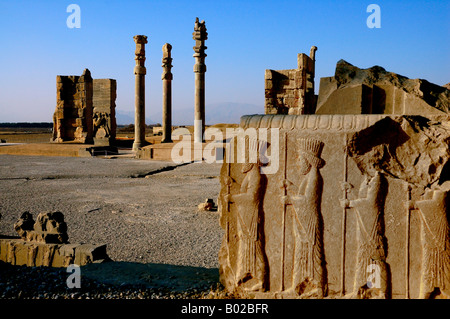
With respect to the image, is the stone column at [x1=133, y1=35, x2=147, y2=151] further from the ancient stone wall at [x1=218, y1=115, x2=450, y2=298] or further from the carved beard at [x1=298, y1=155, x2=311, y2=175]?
the carved beard at [x1=298, y1=155, x2=311, y2=175]

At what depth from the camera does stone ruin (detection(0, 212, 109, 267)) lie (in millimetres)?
3980

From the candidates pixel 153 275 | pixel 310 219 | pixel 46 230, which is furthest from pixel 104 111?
pixel 310 219

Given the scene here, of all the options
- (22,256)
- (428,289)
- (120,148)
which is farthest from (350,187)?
(120,148)

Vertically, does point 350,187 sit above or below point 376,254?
above

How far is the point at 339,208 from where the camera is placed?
2.82 meters

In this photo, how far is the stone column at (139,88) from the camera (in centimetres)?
1806

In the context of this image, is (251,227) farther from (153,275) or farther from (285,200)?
(153,275)

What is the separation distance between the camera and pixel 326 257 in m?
2.84

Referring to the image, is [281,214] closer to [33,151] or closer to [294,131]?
[294,131]

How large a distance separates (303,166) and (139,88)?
1646cm

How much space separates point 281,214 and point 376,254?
2.23ft

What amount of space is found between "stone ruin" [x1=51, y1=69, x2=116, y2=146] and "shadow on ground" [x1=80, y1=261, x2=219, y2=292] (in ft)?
52.3

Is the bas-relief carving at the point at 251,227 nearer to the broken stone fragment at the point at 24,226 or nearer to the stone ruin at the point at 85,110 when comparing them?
the broken stone fragment at the point at 24,226
